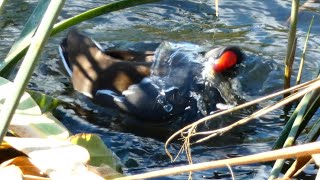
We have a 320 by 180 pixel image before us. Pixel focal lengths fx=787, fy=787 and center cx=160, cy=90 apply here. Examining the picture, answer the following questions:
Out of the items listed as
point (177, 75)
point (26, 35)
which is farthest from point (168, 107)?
point (26, 35)

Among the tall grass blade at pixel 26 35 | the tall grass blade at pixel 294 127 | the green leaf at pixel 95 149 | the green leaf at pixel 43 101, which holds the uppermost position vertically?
the tall grass blade at pixel 26 35

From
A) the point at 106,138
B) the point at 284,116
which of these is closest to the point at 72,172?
the point at 106,138

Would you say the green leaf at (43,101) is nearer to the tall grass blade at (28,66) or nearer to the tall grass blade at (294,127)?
the tall grass blade at (294,127)

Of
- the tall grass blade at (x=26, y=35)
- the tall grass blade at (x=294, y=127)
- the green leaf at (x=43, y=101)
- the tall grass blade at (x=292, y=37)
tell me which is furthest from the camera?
the tall grass blade at (x=292, y=37)

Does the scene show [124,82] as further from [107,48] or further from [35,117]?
[35,117]

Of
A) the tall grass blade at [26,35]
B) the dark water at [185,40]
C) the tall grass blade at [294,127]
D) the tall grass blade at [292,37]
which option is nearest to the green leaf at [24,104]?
the tall grass blade at [26,35]

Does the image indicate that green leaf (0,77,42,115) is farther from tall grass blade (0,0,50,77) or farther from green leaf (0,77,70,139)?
tall grass blade (0,0,50,77)

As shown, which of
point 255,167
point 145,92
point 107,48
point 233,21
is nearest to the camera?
point 255,167

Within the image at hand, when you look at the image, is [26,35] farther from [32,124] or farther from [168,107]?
[168,107]

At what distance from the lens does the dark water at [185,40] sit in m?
4.30

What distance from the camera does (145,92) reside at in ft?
16.9

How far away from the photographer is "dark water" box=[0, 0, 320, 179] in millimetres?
4305

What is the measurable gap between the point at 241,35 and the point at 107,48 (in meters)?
1.08

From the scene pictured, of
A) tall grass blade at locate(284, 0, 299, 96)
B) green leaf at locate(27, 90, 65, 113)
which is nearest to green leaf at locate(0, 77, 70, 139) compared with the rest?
green leaf at locate(27, 90, 65, 113)
